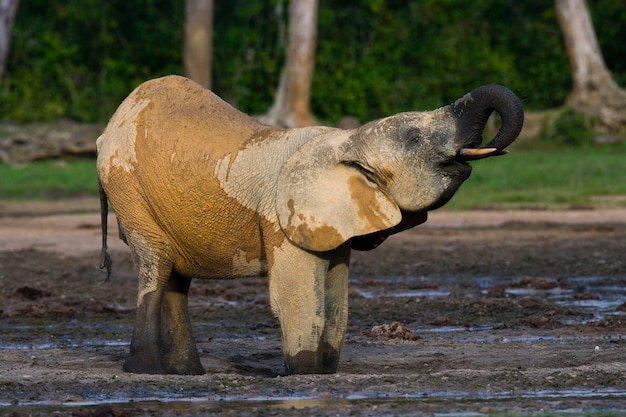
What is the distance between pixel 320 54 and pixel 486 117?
22.8m

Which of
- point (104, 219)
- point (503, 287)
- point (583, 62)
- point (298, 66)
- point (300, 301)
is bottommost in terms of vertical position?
point (503, 287)

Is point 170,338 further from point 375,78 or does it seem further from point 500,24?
A: point 500,24

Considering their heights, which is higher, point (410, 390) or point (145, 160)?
point (145, 160)

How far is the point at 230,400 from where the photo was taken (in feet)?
23.6

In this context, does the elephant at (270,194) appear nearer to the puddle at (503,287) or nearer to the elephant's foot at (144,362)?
the elephant's foot at (144,362)

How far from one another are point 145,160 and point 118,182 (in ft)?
0.77

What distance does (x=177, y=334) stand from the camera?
8375mm

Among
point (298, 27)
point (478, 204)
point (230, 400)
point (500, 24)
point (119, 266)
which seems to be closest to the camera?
point (230, 400)

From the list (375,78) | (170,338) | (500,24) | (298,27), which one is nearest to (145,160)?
(170,338)

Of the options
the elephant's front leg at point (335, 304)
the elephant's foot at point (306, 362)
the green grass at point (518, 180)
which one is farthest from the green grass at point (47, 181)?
the elephant's foot at point (306, 362)

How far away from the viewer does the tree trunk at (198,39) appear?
86.4ft

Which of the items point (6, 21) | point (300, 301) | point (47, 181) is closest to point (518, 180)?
point (47, 181)

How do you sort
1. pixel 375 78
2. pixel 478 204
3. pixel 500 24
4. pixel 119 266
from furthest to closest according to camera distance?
pixel 500 24 < pixel 375 78 < pixel 478 204 < pixel 119 266

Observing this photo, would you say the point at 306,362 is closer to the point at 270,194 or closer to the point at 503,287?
the point at 270,194
